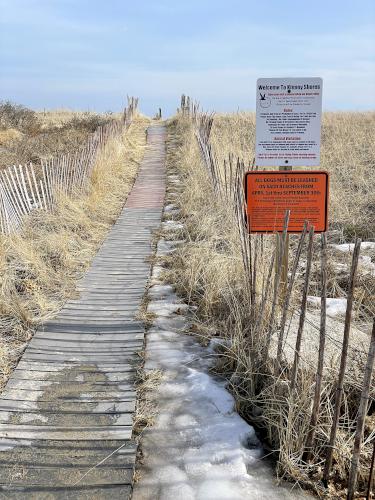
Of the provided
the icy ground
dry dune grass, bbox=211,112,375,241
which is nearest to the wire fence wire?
dry dune grass, bbox=211,112,375,241

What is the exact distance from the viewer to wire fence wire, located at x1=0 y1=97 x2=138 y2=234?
6.03 meters

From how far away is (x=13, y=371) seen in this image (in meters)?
3.27

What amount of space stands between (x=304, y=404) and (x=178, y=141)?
13.5m

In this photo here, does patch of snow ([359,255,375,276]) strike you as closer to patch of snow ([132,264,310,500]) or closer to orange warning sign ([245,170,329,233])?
orange warning sign ([245,170,329,233])

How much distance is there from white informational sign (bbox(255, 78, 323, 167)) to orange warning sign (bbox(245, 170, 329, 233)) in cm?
17

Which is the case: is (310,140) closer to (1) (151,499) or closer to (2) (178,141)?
(1) (151,499)

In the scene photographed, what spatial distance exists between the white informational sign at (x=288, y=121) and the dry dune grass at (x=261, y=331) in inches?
26.2

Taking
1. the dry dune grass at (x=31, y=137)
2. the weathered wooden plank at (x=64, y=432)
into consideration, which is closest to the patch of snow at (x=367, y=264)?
the weathered wooden plank at (x=64, y=432)

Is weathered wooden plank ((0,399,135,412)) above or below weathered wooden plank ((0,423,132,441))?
above

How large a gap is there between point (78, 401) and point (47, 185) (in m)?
4.88

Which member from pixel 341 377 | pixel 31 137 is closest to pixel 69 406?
pixel 341 377

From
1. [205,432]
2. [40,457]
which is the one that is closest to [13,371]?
[40,457]

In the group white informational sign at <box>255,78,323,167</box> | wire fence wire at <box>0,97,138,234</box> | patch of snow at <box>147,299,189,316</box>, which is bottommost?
patch of snow at <box>147,299,189,316</box>

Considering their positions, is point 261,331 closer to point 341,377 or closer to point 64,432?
point 341,377
